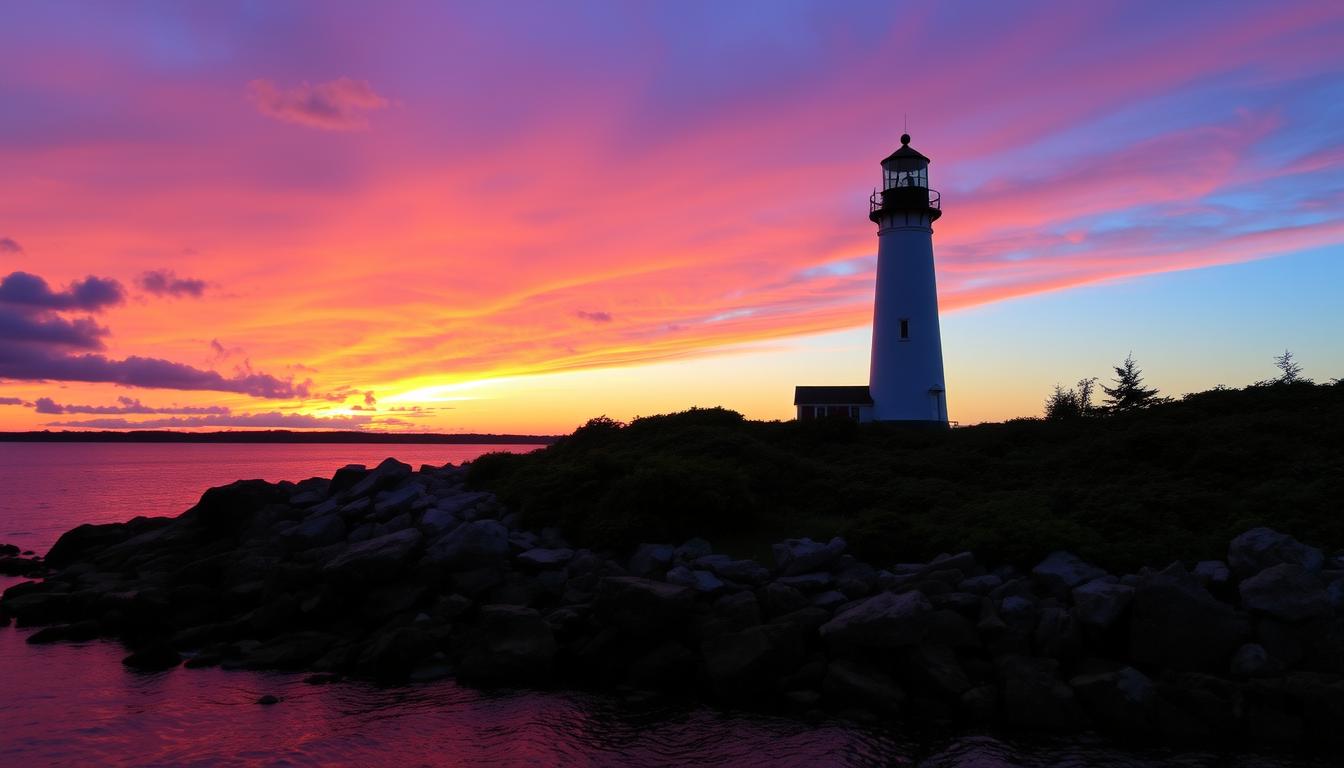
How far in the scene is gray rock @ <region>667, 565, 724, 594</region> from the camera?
16.4 metres

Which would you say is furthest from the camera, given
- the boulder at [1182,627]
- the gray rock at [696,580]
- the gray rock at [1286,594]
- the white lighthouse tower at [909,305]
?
the white lighthouse tower at [909,305]

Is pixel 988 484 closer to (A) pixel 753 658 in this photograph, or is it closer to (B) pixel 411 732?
(A) pixel 753 658

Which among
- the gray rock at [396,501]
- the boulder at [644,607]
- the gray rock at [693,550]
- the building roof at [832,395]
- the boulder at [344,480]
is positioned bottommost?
the boulder at [644,607]

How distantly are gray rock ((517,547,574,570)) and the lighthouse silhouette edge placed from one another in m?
23.7

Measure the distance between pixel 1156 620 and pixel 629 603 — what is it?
8.58 m

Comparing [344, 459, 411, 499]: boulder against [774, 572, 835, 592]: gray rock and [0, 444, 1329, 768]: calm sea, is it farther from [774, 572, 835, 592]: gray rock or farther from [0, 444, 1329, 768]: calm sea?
[774, 572, 835, 592]: gray rock

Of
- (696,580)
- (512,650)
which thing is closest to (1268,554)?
(696,580)

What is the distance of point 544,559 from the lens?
762 inches

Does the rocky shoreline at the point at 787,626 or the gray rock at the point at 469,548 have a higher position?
the gray rock at the point at 469,548

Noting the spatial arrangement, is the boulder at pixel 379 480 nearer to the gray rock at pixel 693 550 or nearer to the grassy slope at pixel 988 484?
the grassy slope at pixel 988 484

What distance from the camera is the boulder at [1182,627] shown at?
13.3 meters

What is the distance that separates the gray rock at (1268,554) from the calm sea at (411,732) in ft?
13.9

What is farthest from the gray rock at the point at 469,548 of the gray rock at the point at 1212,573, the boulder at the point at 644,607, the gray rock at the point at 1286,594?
the gray rock at the point at 1286,594

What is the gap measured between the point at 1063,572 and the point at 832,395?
1125 inches
